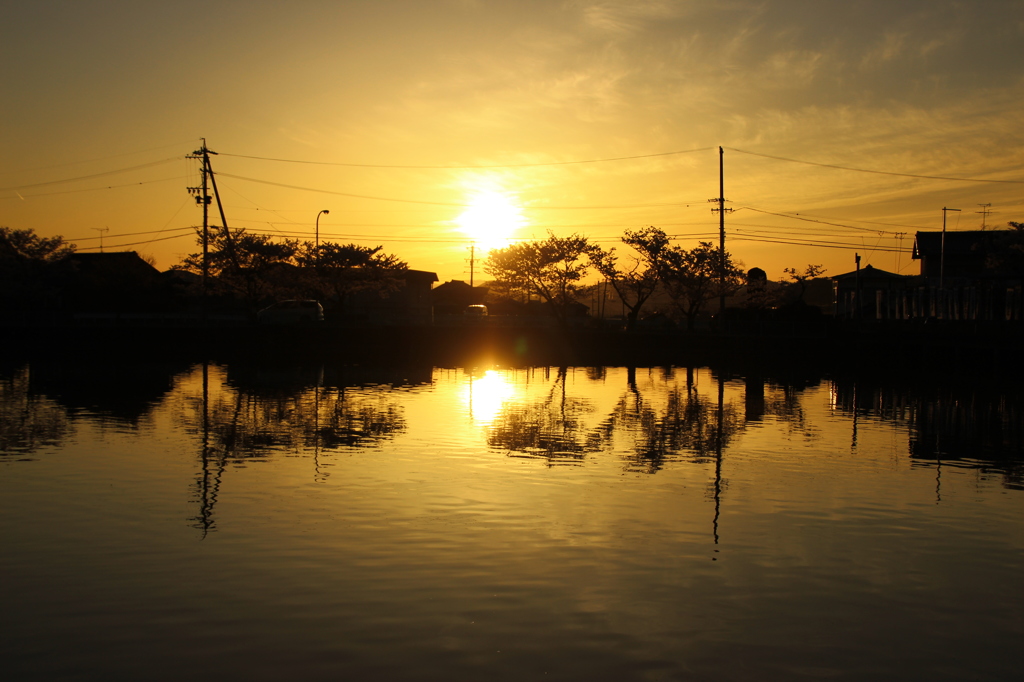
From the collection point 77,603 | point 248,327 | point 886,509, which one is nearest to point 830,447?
point 886,509

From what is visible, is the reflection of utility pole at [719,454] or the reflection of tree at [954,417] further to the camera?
the reflection of tree at [954,417]

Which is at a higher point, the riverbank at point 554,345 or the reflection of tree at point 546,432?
the riverbank at point 554,345

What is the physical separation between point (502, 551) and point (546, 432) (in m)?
10.3

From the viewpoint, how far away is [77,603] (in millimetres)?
7820

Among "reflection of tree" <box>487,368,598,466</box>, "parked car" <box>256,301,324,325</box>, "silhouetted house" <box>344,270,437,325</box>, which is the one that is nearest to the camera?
"reflection of tree" <box>487,368,598,466</box>

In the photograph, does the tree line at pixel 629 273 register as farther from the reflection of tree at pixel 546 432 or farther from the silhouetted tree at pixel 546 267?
the reflection of tree at pixel 546 432

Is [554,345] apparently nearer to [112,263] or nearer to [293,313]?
→ [293,313]

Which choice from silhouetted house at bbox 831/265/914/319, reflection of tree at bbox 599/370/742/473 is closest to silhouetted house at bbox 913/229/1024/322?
silhouetted house at bbox 831/265/914/319

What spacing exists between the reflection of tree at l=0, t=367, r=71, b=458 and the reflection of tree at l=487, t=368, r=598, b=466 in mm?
9538

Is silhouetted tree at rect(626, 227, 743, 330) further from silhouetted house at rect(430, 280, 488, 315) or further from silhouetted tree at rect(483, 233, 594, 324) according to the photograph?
silhouetted house at rect(430, 280, 488, 315)

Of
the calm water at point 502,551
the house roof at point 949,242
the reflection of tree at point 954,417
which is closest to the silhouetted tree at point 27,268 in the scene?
the calm water at point 502,551

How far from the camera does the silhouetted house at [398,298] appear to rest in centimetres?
7694

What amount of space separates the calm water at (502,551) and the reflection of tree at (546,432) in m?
0.17

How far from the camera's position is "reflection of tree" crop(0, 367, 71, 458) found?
16609mm
